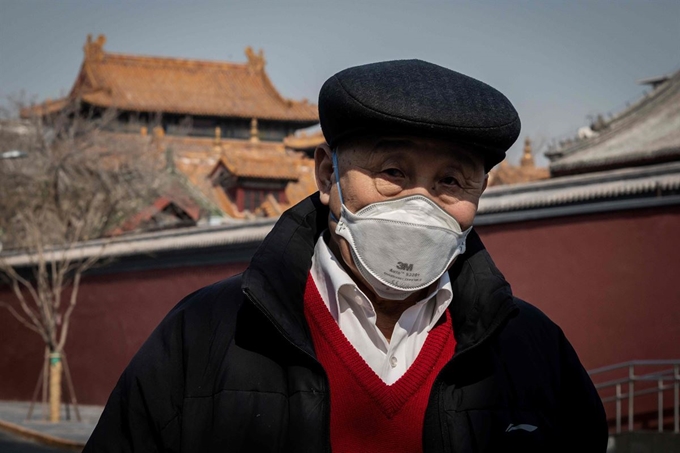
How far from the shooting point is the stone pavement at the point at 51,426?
14.0 m

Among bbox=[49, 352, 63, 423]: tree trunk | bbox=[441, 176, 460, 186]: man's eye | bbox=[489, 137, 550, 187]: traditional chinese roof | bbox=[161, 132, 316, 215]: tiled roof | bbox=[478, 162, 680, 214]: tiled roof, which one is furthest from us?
bbox=[161, 132, 316, 215]: tiled roof

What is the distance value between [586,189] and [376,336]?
11140 mm

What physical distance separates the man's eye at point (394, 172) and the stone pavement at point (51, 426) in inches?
463

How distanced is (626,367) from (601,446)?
10.6 m

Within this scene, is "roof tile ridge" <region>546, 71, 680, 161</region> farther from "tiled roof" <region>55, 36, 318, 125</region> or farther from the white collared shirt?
"tiled roof" <region>55, 36, 318, 125</region>

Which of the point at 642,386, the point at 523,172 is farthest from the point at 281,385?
the point at 523,172

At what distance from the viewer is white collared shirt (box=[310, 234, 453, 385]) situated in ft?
7.49

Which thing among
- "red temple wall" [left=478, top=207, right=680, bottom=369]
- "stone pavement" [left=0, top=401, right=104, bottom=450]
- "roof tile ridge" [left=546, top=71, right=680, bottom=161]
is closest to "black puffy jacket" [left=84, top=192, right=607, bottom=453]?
"red temple wall" [left=478, top=207, right=680, bottom=369]

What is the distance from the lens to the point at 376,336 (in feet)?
7.55

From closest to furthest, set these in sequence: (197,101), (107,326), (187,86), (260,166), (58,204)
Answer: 1. (107,326)
2. (58,204)
3. (260,166)
4. (197,101)
5. (187,86)

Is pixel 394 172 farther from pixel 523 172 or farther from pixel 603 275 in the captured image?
pixel 523 172

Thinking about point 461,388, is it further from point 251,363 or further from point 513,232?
point 513,232

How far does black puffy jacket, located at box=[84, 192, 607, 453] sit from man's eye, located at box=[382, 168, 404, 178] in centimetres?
27

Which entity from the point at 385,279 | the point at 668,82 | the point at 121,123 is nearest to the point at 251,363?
the point at 385,279
